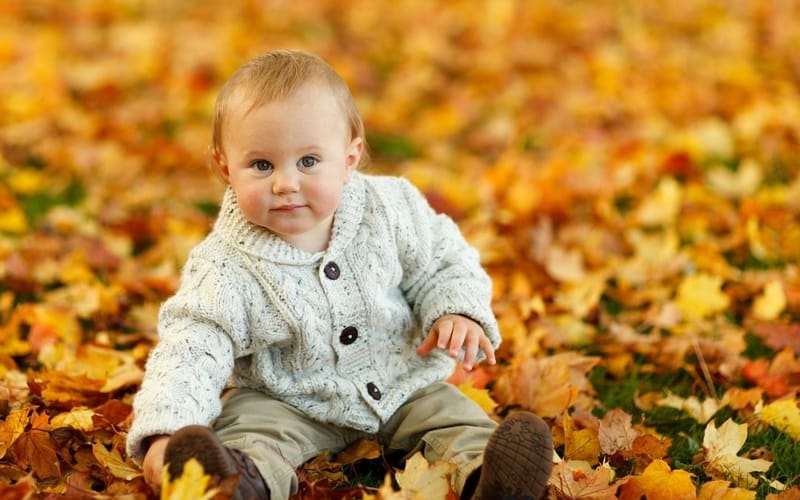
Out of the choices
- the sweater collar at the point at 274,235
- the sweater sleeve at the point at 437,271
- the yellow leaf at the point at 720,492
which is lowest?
the yellow leaf at the point at 720,492

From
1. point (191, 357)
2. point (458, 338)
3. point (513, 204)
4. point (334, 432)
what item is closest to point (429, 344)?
point (458, 338)

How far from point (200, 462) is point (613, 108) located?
3.91 metres

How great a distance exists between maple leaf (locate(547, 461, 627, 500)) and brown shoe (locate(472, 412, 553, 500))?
0.53ft

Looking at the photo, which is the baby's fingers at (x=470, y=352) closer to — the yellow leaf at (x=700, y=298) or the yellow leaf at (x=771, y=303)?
the yellow leaf at (x=700, y=298)

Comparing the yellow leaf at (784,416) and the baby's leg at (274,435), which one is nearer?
the baby's leg at (274,435)

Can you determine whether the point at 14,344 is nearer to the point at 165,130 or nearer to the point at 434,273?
the point at 434,273

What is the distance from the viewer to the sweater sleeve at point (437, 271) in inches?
88.0

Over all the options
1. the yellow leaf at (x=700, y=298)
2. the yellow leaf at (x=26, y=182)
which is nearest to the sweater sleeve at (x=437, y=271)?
the yellow leaf at (x=700, y=298)

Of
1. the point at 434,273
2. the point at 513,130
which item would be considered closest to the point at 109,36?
the point at 513,130

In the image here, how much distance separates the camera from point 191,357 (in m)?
2.02

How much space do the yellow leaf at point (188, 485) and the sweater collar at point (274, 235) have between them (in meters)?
0.54

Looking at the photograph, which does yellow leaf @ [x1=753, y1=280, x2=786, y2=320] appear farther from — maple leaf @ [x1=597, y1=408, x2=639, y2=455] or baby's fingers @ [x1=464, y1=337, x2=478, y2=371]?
baby's fingers @ [x1=464, y1=337, x2=478, y2=371]

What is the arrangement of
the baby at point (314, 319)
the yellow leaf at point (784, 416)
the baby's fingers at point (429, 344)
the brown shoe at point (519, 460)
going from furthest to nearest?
the yellow leaf at point (784, 416) < the baby's fingers at point (429, 344) < the baby at point (314, 319) < the brown shoe at point (519, 460)

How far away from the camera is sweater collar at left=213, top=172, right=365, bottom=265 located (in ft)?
7.00
